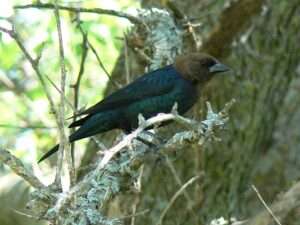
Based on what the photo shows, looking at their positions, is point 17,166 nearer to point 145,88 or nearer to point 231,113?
point 145,88

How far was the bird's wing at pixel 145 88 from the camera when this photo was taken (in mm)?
4824

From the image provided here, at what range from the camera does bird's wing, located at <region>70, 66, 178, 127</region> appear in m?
4.82

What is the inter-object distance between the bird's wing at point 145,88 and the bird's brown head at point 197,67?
0.06m

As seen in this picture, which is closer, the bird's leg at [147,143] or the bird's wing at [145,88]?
the bird's leg at [147,143]

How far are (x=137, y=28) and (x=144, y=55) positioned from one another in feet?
1.07

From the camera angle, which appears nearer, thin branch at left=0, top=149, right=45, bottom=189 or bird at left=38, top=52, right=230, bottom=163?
thin branch at left=0, top=149, right=45, bottom=189

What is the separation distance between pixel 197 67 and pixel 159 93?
0.28m

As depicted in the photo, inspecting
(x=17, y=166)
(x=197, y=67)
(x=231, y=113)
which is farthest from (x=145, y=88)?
(x=17, y=166)

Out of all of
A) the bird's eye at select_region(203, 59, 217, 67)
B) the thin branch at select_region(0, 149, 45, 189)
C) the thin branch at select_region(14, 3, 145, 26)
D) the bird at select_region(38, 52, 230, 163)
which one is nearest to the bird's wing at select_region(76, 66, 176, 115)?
the bird at select_region(38, 52, 230, 163)

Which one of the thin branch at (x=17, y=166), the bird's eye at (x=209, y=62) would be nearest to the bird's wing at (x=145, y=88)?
the bird's eye at (x=209, y=62)

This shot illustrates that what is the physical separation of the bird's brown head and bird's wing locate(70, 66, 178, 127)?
0.21 feet

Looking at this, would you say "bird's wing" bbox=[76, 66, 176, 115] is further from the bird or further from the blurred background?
the blurred background

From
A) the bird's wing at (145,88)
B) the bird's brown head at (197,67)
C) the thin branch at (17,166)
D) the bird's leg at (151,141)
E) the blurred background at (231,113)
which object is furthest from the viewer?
the blurred background at (231,113)

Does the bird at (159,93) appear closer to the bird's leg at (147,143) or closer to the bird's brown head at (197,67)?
the bird's brown head at (197,67)
